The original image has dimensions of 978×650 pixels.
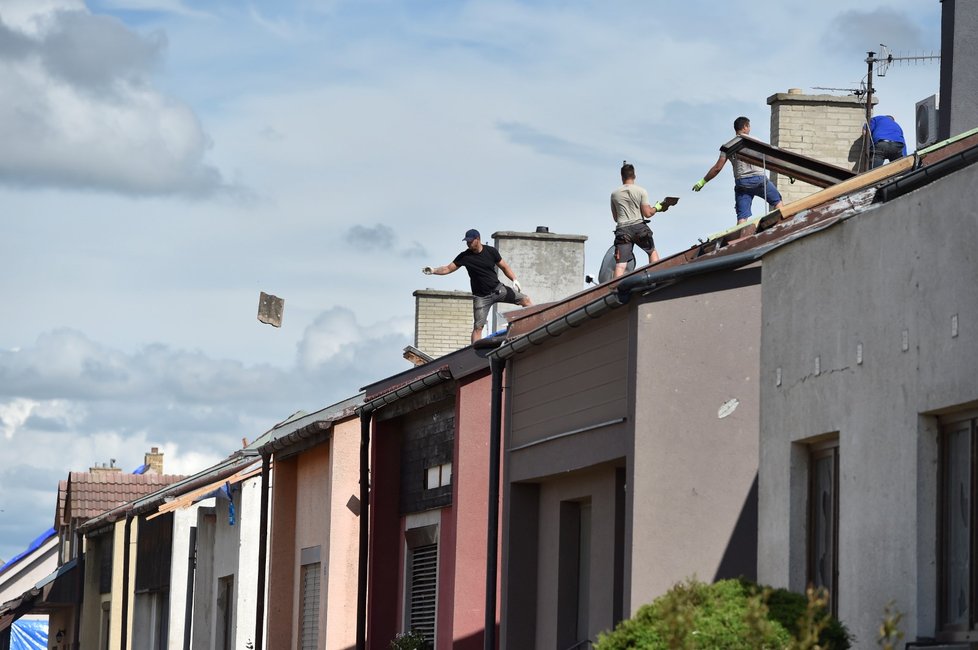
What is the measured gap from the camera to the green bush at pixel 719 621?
30.2ft

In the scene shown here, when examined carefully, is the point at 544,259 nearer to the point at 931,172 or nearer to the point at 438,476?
the point at 438,476

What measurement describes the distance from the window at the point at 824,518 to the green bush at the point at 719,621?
3.45 ft

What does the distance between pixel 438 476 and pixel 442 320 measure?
1340 centimetres

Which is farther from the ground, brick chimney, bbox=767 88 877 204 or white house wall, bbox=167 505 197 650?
brick chimney, bbox=767 88 877 204

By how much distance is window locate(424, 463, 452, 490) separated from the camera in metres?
20.2

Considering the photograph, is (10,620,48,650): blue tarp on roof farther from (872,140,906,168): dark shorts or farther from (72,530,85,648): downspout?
(872,140,906,168): dark shorts

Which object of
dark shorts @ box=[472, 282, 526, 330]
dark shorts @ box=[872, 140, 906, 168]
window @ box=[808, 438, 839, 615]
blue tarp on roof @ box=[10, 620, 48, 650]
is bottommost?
blue tarp on roof @ box=[10, 620, 48, 650]

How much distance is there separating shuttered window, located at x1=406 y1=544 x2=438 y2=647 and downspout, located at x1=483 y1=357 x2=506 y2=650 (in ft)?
8.48

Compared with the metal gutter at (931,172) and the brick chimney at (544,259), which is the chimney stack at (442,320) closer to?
the brick chimney at (544,259)

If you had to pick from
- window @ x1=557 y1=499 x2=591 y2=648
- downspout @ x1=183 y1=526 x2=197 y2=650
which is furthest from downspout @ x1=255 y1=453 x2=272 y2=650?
window @ x1=557 y1=499 x2=591 y2=648

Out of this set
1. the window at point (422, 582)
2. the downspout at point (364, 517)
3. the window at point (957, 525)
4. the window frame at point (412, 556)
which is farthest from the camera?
the downspout at point (364, 517)

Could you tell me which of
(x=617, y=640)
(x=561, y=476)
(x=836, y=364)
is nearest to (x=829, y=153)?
(x=561, y=476)

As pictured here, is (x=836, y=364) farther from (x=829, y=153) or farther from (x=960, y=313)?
(x=829, y=153)

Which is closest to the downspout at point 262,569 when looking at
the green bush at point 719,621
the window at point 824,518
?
the window at point 824,518
